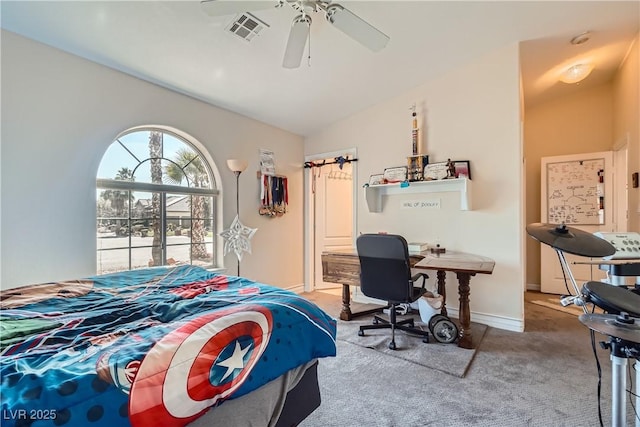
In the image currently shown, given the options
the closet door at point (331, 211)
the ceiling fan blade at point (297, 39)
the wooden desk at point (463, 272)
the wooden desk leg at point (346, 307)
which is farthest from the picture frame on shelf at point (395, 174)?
the ceiling fan blade at point (297, 39)

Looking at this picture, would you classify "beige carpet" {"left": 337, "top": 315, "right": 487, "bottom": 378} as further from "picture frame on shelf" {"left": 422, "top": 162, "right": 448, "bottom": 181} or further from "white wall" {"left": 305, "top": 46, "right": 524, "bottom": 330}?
"picture frame on shelf" {"left": 422, "top": 162, "right": 448, "bottom": 181}

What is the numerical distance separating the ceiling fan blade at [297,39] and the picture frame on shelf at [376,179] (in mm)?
1840

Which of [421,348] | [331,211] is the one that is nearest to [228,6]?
[421,348]

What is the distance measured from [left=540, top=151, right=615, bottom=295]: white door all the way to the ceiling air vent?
4.33m

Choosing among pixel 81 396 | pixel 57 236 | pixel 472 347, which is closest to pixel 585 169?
pixel 472 347

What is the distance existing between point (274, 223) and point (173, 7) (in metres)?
2.63

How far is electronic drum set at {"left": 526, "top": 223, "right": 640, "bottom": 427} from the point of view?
3.27 feet

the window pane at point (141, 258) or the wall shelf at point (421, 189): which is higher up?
the wall shelf at point (421, 189)

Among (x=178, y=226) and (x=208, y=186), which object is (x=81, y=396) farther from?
(x=208, y=186)

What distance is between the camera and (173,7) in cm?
197

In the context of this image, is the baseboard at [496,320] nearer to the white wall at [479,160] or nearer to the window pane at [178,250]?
the white wall at [479,160]

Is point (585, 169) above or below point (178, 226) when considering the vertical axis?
above

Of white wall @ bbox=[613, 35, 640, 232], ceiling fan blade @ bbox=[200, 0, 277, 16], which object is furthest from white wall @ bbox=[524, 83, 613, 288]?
ceiling fan blade @ bbox=[200, 0, 277, 16]

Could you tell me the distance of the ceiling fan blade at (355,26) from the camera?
5.98 ft
